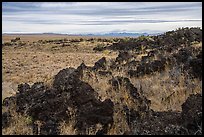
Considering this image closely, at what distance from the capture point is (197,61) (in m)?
9.78

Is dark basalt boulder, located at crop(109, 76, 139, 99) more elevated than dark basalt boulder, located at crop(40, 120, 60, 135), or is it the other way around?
dark basalt boulder, located at crop(109, 76, 139, 99)

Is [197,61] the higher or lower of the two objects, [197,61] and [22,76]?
the higher

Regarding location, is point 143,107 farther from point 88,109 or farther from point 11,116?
point 11,116

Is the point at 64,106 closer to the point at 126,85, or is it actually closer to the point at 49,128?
the point at 49,128

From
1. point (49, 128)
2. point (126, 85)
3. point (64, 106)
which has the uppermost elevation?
point (126, 85)

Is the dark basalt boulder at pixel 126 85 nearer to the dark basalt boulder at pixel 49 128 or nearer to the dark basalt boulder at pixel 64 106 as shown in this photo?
the dark basalt boulder at pixel 64 106

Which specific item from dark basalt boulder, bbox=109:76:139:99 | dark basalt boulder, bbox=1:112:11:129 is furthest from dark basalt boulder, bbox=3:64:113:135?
dark basalt boulder, bbox=109:76:139:99

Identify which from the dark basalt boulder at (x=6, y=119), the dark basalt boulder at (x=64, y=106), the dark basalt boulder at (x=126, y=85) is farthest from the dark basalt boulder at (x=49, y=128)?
the dark basalt boulder at (x=126, y=85)

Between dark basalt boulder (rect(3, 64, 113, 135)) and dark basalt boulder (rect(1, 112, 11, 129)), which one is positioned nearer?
dark basalt boulder (rect(3, 64, 113, 135))

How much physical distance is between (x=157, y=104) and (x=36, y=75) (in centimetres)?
858

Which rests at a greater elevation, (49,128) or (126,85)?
(126,85)

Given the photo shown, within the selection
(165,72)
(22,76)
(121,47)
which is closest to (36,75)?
(22,76)

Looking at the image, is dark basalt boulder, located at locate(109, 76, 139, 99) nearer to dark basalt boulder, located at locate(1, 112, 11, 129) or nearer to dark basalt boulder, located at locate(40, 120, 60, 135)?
dark basalt boulder, located at locate(40, 120, 60, 135)

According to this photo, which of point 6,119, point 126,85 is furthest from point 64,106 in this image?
point 126,85
